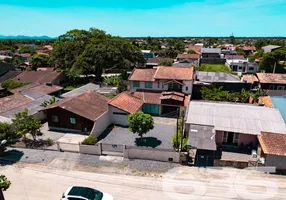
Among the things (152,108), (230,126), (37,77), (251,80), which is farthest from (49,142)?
(251,80)

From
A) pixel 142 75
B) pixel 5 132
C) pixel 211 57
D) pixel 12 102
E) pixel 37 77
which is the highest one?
pixel 211 57

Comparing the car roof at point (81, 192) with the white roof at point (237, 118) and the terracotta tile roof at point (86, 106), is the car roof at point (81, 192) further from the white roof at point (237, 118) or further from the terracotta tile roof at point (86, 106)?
the white roof at point (237, 118)

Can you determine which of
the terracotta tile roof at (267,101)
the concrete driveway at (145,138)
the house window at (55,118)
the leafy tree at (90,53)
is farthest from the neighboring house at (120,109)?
the leafy tree at (90,53)

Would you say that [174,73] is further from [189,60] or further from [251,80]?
[189,60]

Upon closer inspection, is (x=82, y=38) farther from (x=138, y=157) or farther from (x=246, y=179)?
(x=246, y=179)

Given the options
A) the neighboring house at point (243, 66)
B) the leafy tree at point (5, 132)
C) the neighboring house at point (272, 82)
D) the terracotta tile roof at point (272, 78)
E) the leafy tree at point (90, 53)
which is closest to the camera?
the leafy tree at point (5, 132)

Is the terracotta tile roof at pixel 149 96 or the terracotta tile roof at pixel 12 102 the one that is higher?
the terracotta tile roof at pixel 149 96

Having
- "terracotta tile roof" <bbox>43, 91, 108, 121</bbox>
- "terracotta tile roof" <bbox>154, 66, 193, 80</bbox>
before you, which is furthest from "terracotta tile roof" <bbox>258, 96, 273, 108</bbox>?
"terracotta tile roof" <bbox>43, 91, 108, 121</bbox>
